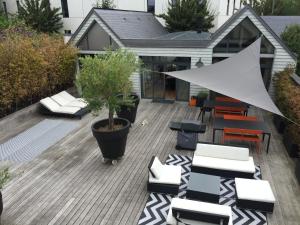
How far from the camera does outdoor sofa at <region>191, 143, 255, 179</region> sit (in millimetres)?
7223

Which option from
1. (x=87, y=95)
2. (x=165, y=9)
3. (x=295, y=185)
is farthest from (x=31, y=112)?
(x=165, y=9)

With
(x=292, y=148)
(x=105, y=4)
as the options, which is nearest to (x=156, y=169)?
(x=292, y=148)

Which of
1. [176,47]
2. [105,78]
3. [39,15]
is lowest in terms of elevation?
[105,78]

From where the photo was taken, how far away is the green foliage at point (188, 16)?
23484 mm

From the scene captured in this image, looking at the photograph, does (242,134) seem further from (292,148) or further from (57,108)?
(57,108)

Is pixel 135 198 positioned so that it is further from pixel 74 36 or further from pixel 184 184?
pixel 74 36

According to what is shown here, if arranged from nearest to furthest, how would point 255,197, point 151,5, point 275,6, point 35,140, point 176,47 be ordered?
point 255,197 → point 35,140 → point 176,47 → point 151,5 → point 275,6

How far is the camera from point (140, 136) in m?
10.5

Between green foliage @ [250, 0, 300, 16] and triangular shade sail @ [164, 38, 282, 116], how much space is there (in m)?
27.2

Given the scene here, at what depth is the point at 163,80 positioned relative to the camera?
15.0 meters

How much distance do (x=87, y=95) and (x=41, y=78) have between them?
6361 mm

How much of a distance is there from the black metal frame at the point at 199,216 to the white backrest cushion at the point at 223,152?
9.41 feet

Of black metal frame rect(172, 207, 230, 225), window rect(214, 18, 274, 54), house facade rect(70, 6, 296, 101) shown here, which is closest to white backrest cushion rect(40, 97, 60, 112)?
house facade rect(70, 6, 296, 101)

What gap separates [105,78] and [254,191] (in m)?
4.67
